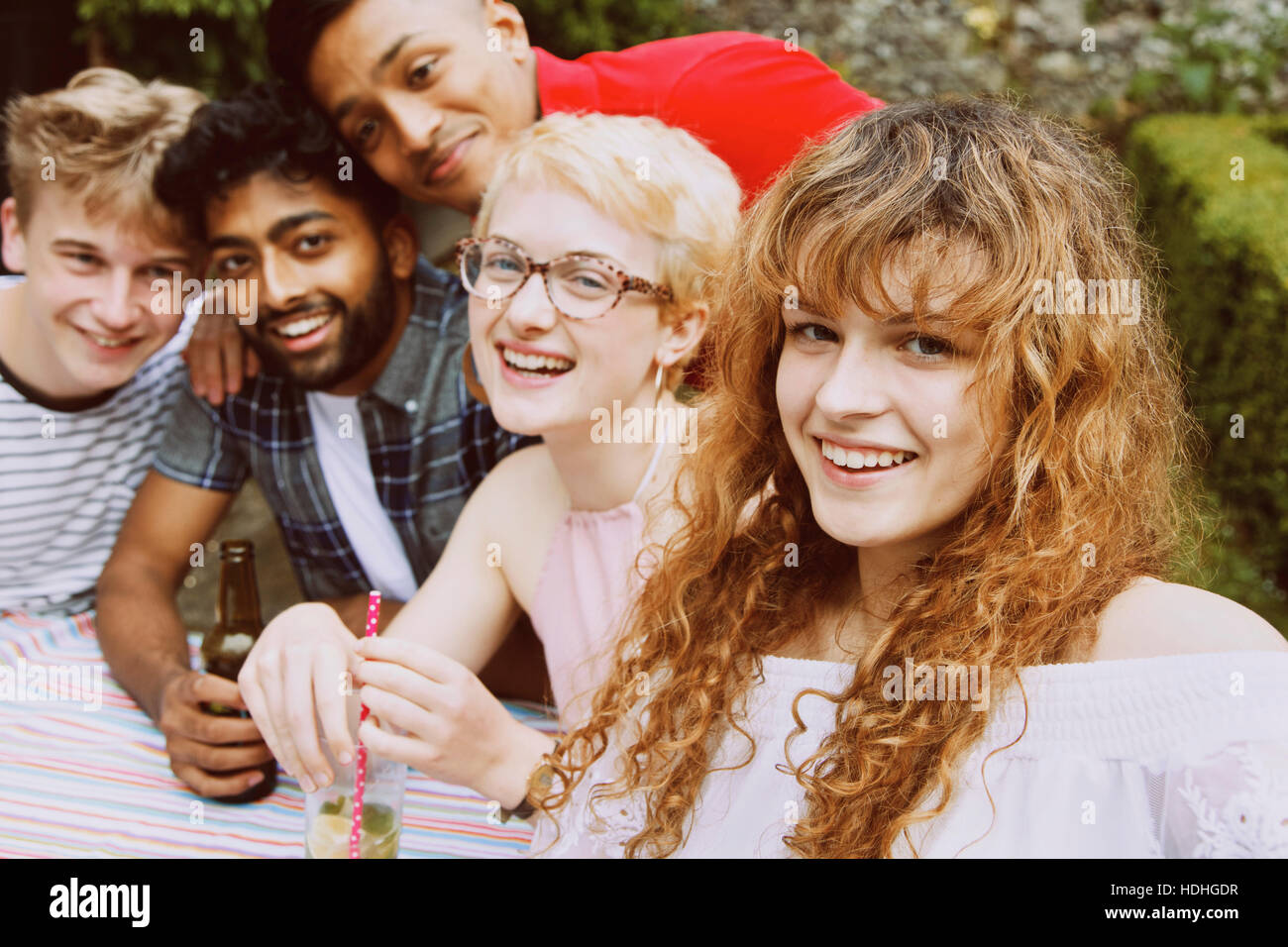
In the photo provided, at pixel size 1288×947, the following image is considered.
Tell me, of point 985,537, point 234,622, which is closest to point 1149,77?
point 985,537

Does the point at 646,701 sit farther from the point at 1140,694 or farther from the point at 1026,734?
the point at 1140,694

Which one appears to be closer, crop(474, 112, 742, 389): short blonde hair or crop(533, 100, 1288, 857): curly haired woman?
crop(533, 100, 1288, 857): curly haired woman

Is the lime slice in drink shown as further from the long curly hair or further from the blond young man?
the blond young man

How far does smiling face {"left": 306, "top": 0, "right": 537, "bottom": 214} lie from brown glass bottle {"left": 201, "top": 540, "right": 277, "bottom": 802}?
44.3 inches

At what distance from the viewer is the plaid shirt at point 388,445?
9.73 feet

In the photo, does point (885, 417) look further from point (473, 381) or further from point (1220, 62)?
point (1220, 62)

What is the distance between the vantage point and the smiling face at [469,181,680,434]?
85.9 inches

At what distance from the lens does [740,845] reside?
1.79 metres

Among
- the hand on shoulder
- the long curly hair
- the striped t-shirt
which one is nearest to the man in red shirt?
the striped t-shirt

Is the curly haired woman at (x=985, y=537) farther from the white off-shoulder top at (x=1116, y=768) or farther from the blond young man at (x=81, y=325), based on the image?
the blond young man at (x=81, y=325)

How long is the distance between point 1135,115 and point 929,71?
1.35 metres

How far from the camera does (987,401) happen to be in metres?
1.56

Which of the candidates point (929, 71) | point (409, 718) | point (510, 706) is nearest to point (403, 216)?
point (510, 706)

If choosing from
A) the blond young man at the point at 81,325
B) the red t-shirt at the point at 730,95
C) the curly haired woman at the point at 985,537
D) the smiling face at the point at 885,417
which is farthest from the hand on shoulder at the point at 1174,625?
the blond young man at the point at 81,325
